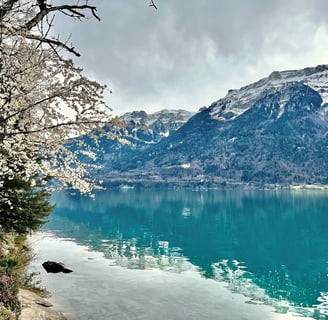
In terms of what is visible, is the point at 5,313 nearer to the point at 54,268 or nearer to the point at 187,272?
the point at 54,268

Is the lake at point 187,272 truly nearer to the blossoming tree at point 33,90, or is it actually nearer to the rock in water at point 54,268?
the rock in water at point 54,268

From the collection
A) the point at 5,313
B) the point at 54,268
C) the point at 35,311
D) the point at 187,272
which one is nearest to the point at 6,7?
the point at 5,313

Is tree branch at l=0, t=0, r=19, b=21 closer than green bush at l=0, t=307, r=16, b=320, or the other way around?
tree branch at l=0, t=0, r=19, b=21

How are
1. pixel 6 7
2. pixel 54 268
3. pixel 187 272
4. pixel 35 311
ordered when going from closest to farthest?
pixel 6 7, pixel 35 311, pixel 54 268, pixel 187 272

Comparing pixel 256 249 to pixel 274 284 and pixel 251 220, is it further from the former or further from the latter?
pixel 251 220

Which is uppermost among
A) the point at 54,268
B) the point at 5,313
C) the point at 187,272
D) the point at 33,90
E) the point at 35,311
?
the point at 33,90

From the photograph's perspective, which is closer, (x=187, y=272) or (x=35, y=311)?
(x=35, y=311)

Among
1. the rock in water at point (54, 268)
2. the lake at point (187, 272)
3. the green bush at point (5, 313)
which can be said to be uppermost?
the green bush at point (5, 313)

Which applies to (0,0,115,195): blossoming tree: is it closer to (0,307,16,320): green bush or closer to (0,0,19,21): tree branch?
(0,0,19,21): tree branch

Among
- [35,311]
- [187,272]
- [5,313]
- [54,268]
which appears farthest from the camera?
[187,272]

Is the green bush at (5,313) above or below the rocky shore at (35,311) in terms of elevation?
above

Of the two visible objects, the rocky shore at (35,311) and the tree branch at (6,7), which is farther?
the rocky shore at (35,311)

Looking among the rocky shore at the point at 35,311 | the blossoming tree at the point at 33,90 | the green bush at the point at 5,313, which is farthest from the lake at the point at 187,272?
the blossoming tree at the point at 33,90

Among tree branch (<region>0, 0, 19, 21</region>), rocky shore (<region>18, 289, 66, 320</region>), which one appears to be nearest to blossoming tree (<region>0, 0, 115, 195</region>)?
tree branch (<region>0, 0, 19, 21</region>)
